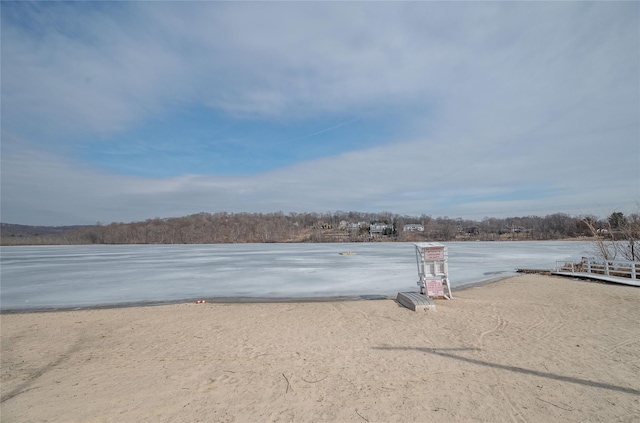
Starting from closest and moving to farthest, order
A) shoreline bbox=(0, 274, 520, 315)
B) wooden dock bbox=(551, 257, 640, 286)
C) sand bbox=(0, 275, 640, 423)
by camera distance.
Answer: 1. sand bbox=(0, 275, 640, 423)
2. shoreline bbox=(0, 274, 520, 315)
3. wooden dock bbox=(551, 257, 640, 286)

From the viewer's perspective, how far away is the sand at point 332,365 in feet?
Answer: 13.2

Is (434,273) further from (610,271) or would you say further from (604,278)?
(610,271)

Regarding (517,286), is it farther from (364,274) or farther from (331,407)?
(331,407)

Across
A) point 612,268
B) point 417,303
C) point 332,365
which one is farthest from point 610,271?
point 332,365

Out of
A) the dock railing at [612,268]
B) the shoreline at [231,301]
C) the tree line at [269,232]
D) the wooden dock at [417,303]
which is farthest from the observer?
the tree line at [269,232]

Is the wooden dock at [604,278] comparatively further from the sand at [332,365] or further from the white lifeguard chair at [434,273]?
the white lifeguard chair at [434,273]

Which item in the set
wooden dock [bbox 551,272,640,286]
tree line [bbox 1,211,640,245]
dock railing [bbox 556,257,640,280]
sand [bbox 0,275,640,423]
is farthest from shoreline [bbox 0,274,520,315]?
tree line [bbox 1,211,640,245]

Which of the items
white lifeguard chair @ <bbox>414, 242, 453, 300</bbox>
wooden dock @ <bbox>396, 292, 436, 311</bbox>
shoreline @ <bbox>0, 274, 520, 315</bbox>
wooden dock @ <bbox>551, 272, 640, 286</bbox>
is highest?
white lifeguard chair @ <bbox>414, 242, 453, 300</bbox>

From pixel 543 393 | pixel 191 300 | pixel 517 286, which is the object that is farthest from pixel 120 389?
pixel 517 286

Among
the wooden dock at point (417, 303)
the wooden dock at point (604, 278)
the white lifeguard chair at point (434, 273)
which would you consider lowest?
the wooden dock at point (604, 278)

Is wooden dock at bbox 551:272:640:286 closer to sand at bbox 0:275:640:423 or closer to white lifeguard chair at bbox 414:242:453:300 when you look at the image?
sand at bbox 0:275:640:423

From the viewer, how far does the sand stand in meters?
4.03

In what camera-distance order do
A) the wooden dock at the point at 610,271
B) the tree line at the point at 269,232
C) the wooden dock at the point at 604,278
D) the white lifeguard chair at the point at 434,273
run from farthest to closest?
the tree line at the point at 269,232 → the wooden dock at the point at 610,271 → the wooden dock at the point at 604,278 → the white lifeguard chair at the point at 434,273

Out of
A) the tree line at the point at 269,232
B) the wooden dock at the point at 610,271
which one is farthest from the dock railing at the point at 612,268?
the tree line at the point at 269,232
